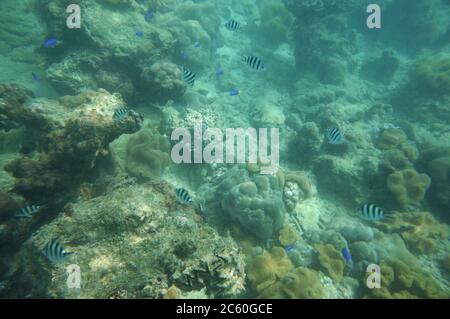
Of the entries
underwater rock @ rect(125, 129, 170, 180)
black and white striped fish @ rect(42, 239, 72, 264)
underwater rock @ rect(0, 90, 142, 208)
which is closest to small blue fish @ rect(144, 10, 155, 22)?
underwater rock @ rect(125, 129, 170, 180)

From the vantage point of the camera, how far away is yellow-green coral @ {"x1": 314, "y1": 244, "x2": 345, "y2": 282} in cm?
560

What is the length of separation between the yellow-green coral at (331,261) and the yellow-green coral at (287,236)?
0.50m

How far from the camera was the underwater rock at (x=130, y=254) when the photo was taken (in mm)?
3492

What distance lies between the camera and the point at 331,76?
13258 mm

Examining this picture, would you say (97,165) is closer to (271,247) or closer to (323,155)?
(271,247)

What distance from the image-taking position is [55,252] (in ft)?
11.5

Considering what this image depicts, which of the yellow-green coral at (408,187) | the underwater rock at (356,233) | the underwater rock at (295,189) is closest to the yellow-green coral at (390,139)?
the yellow-green coral at (408,187)

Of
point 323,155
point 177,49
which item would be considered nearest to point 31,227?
point 323,155

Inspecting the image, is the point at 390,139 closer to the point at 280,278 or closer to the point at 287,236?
the point at 287,236

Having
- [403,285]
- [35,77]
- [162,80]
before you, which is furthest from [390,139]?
[35,77]

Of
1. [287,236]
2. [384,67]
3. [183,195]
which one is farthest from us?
[384,67]

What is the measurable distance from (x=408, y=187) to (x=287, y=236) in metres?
4.25

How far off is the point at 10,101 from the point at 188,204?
4.39 metres

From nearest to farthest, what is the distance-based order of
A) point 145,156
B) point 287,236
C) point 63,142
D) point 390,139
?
1. point 63,142
2. point 287,236
3. point 145,156
4. point 390,139
